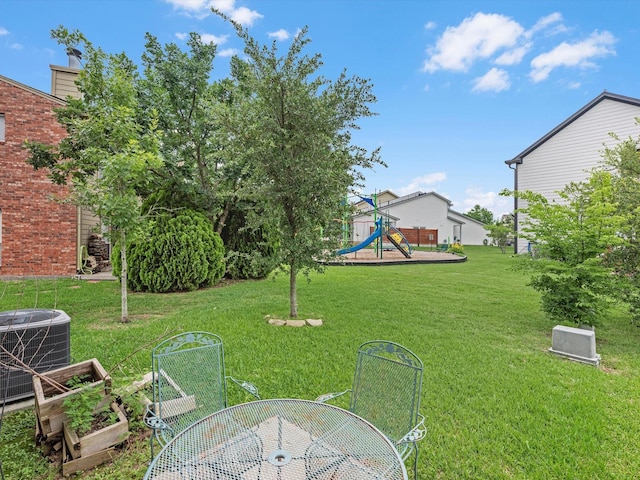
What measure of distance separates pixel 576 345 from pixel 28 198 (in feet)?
42.1

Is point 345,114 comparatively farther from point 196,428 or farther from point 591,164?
point 591,164

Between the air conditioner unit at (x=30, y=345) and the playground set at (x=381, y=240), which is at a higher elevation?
the playground set at (x=381, y=240)

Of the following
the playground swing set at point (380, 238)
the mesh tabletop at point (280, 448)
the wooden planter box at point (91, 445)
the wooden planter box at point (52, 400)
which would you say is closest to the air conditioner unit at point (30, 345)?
the wooden planter box at point (52, 400)

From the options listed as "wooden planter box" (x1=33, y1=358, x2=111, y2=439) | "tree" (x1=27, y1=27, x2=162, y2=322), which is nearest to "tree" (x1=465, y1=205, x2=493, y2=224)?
"tree" (x1=27, y1=27, x2=162, y2=322)

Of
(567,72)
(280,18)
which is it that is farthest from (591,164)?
(280,18)

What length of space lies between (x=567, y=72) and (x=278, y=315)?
13.1m

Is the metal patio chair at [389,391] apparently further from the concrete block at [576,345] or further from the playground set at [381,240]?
the playground set at [381,240]

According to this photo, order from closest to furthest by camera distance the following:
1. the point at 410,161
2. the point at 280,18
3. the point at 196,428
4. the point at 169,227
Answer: the point at 196,428 < the point at 169,227 < the point at 280,18 < the point at 410,161

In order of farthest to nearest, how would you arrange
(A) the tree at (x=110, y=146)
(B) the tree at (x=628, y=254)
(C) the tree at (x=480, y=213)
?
1. (C) the tree at (x=480, y=213)
2. (A) the tree at (x=110, y=146)
3. (B) the tree at (x=628, y=254)

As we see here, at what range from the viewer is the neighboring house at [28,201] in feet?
29.1

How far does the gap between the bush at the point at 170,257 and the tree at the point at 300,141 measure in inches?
139

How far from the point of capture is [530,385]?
129 inches

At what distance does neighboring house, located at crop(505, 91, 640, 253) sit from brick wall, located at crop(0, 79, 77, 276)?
18306 millimetres

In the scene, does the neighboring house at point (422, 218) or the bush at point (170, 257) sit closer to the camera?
the bush at point (170, 257)
